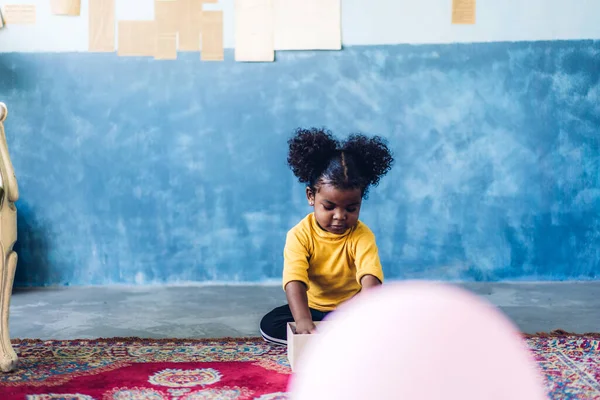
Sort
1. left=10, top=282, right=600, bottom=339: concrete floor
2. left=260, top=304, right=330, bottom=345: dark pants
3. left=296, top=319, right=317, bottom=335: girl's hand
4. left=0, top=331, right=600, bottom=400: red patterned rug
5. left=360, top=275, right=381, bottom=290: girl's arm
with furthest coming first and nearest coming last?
left=10, top=282, right=600, bottom=339: concrete floor → left=260, top=304, right=330, bottom=345: dark pants → left=360, top=275, right=381, bottom=290: girl's arm → left=296, top=319, right=317, bottom=335: girl's hand → left=0, top=331, right=600, bottom=400: red patterned rug

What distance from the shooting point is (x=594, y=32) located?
128 inches

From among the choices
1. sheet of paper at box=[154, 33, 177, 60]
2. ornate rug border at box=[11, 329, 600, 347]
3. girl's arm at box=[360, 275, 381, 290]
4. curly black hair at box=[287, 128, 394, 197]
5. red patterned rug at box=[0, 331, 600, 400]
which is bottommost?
ornate rug border at box=[11, 329, 600, 347]

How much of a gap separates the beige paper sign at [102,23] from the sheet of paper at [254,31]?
0.61 m

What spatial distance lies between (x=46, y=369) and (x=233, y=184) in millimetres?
1651

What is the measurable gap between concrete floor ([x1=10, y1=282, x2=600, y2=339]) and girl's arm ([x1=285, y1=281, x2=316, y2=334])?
1.41ft

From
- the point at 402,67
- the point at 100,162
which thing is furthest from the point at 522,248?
the point at 100,162

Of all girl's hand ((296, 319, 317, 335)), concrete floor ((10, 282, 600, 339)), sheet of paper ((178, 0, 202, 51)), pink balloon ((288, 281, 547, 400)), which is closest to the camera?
pink balloon ((288, 281, 547, 400))

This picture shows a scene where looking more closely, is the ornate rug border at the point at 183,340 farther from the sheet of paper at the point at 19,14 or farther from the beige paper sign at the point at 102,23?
the sheet of paper at the point at 19,14

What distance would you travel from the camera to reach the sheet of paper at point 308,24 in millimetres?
3229

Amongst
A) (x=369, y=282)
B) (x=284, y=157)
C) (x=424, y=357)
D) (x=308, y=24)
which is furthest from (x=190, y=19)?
(x=424, y=357)

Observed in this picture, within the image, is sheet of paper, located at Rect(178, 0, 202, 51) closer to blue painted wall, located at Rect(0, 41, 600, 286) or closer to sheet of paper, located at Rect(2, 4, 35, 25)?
blue painted wall, located at Rect(0, 41, 600, 286)

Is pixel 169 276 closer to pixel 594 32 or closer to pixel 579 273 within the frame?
pixel 579 273

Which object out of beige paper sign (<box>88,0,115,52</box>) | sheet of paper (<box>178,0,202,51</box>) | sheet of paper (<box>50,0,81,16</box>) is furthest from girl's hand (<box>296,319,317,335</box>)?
sheet of paper (<box>50,0,81,16</box>)

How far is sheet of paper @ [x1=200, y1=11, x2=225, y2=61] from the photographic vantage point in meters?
3.22
